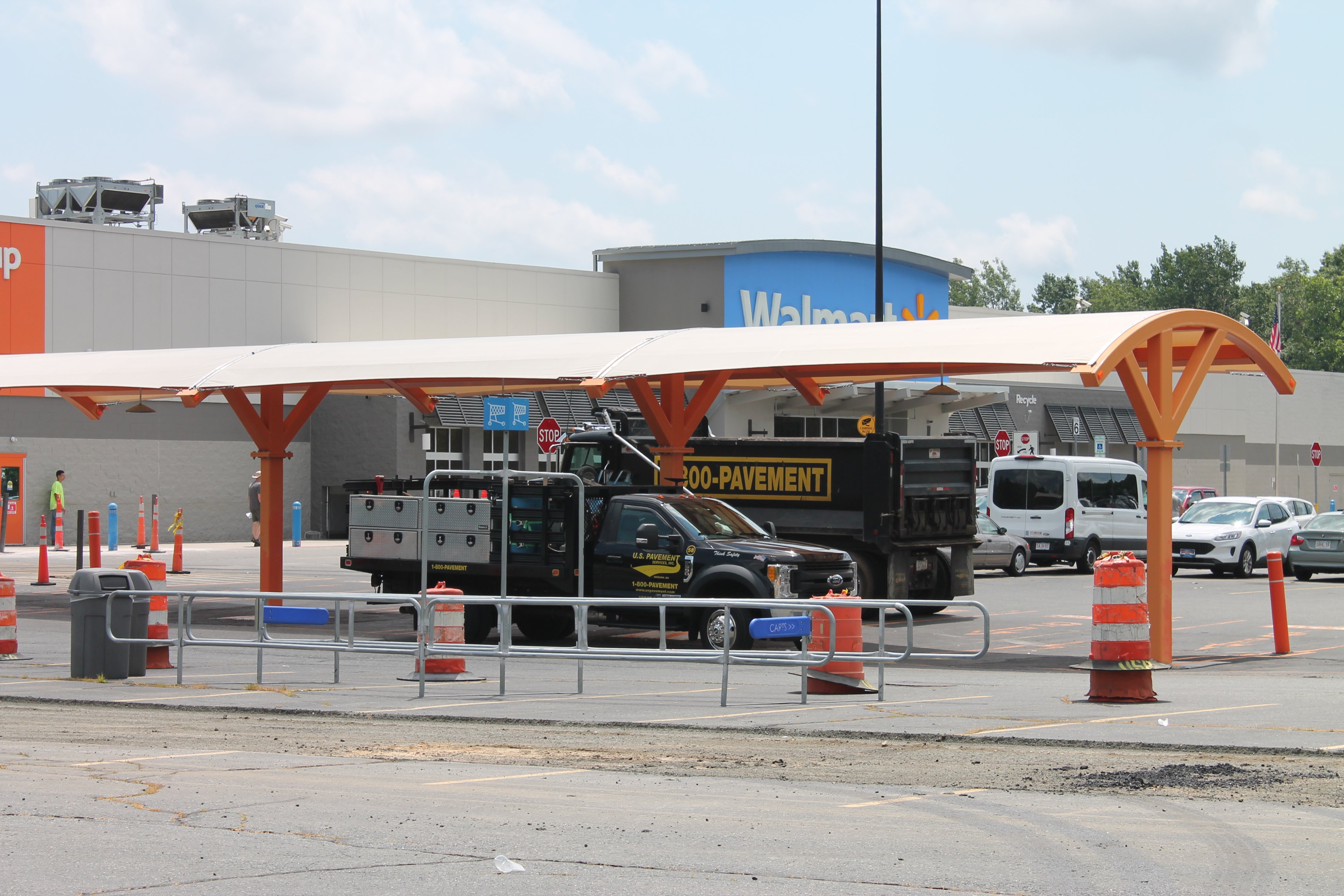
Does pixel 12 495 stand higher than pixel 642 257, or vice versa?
pixel 642 257

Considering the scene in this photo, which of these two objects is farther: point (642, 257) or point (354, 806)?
point (642, 257)

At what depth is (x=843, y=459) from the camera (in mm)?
22188

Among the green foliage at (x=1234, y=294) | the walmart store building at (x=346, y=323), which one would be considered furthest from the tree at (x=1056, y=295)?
the walmart store building at (x=346, y=323)

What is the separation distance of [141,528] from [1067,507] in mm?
20938

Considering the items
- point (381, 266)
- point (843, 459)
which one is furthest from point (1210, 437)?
point (843, 459)

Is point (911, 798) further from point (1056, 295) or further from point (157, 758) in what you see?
point (1056, 295)

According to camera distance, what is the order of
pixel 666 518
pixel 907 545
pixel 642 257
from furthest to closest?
pixel 642 257 → pixel 907 545 → pixel 666 518

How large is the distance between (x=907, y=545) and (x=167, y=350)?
42.5ft

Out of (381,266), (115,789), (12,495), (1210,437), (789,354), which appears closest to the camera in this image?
(115,789)

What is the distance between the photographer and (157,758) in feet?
33.6

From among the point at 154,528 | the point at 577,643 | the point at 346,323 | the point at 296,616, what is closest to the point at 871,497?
the point at 577,643

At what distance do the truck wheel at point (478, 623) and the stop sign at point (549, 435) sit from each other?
57.4 ft

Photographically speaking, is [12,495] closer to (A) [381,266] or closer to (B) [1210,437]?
(A) [381,266]

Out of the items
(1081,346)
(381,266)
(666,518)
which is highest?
(381,266)
